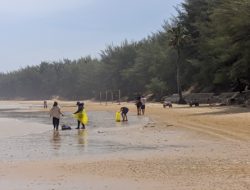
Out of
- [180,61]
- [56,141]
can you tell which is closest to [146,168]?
[56,141]

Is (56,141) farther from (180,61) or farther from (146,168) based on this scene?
(180,61)

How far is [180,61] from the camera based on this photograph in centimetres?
6906

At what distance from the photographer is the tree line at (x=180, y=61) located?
1660 inches

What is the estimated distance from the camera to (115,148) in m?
18.4

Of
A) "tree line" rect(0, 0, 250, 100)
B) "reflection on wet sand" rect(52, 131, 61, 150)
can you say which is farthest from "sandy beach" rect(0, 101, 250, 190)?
"tree line" rect(0, 0, 250, 100)

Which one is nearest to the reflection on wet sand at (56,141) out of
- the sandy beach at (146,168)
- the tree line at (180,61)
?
the sandy beach at (146,168)

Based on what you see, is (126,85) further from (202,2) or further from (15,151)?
(15,151)

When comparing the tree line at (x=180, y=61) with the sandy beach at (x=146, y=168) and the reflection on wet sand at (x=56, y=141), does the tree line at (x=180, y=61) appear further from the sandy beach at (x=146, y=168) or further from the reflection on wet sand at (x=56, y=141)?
the sandy beach at (x=146, y=168)

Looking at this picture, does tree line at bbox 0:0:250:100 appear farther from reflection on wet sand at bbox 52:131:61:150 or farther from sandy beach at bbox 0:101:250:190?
sandy beach at bbox 0:101:250:190

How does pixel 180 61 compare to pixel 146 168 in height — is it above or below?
above

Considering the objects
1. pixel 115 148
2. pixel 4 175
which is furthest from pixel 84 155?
pixel 4 175

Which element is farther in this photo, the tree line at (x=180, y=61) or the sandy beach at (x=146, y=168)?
the tree line at (x=180, y=61)

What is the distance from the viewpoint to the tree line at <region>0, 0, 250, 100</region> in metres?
42.2

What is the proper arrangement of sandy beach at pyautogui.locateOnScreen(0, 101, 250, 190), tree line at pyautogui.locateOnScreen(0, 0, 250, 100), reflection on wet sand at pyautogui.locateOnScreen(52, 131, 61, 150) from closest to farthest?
1. sandy beach at pyautogui.locateOnScreen(0, 101, 250, 190)
2. reflection on wet sand at pyautogui.locateOnScreen(52, 131, 61, 150)
3. tree line at pyautogui.locateOnScreen(0, 0, 250, 100)
